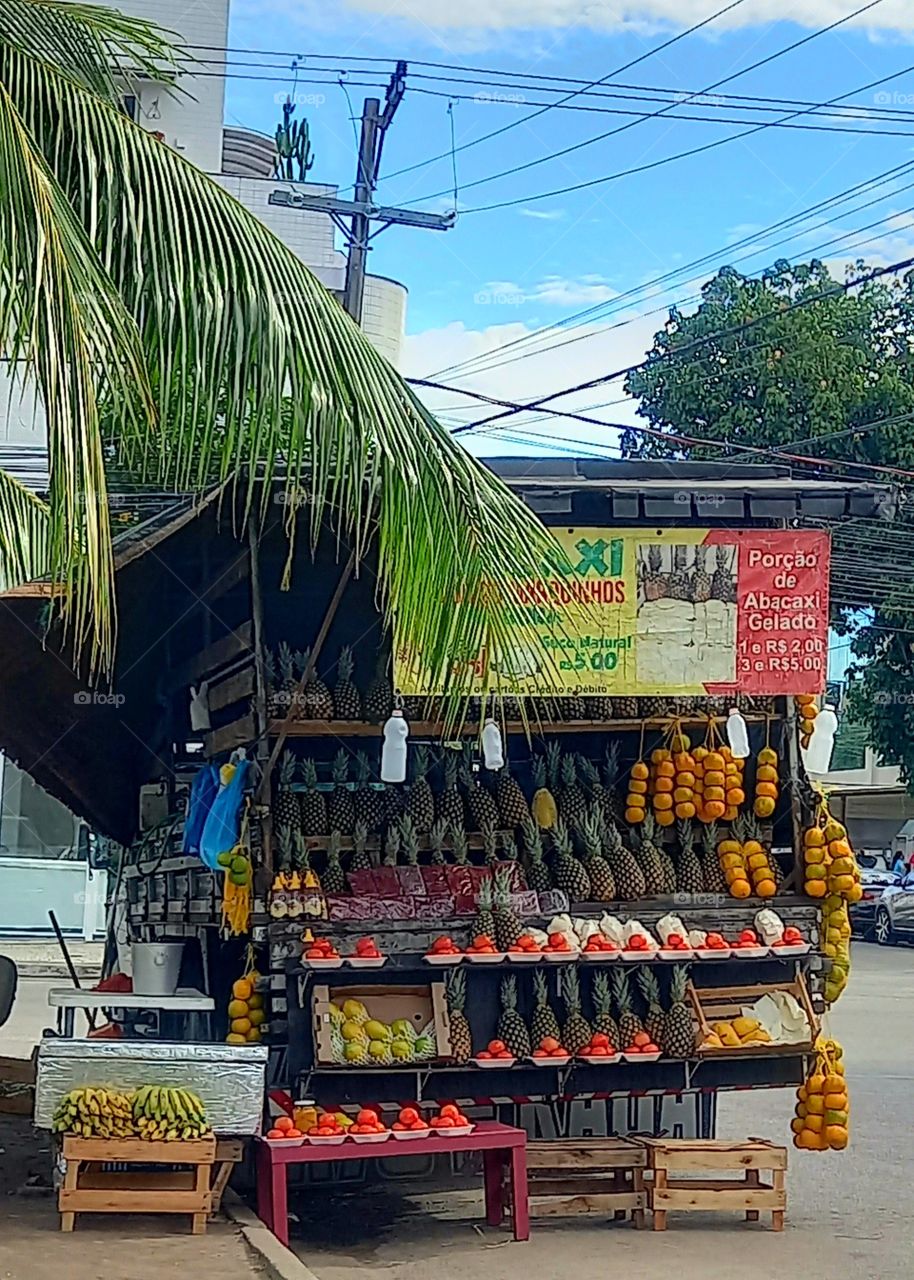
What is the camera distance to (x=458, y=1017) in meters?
9.04

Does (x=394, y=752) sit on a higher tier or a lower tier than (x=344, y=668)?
lower

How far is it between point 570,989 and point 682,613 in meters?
2.23

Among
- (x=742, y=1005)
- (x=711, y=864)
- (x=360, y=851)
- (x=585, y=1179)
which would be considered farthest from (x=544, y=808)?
(x=585, y=1179)


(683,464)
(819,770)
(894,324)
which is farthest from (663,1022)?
(894,324)

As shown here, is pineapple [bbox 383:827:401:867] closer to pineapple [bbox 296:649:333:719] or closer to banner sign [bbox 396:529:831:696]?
pineapple [bbox 296:649:333:719]

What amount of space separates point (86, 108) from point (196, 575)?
4645mm

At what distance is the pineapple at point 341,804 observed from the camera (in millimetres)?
9461

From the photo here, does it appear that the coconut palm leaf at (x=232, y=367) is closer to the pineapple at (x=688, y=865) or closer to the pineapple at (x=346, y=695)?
the pineapple at (x=346, y=695)

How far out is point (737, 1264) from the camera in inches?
325

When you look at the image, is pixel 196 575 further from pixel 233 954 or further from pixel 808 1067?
pixel 808 1067

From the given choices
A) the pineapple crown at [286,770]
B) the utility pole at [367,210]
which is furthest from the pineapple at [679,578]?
the utility pole at [367,210]

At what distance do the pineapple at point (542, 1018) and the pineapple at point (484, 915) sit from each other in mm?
382

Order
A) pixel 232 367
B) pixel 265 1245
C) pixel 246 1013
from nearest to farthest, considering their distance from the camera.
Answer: pixel 232 367
pixel 265 1245
pixel 246 1013

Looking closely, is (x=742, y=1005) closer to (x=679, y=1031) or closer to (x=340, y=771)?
(x=679, y=1031)
